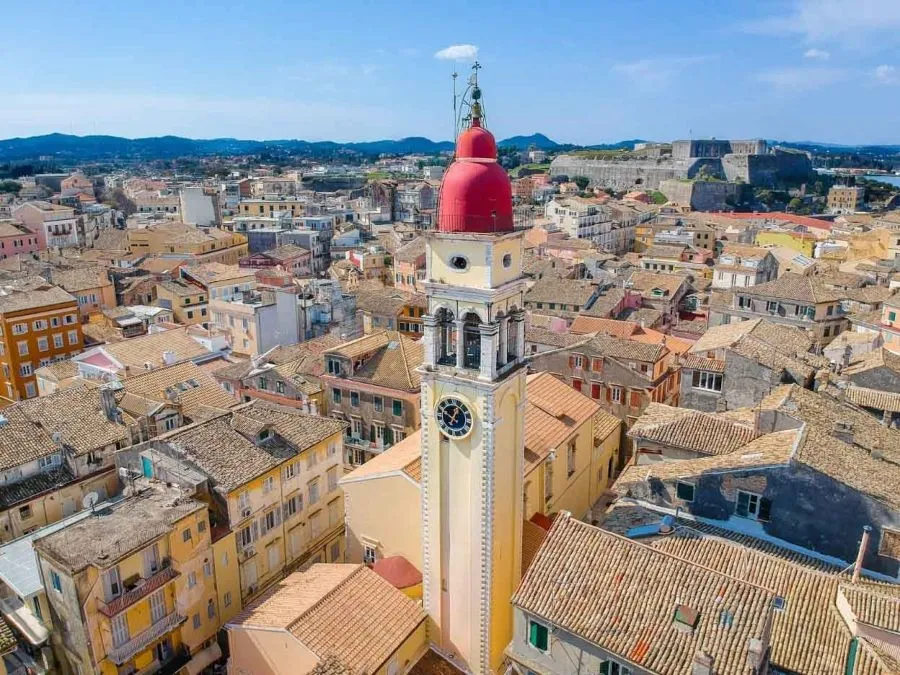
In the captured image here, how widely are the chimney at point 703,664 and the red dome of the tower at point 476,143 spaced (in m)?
17.0

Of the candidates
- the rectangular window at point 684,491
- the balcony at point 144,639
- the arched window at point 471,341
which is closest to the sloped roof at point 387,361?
the rectangular window at point 684,491

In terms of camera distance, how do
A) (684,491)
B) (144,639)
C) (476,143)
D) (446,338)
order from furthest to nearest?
(684,491), (144,639), (446,338), (476,143)

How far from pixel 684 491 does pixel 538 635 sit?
10.3 m

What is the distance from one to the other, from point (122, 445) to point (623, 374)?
33020mm

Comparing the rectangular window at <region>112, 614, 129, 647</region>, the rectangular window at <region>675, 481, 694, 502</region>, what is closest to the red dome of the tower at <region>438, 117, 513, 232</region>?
the rectangular window at <region>675, 481, 694, 502</region>

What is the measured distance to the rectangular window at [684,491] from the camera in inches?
1179

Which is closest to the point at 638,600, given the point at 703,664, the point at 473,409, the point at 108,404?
the point at 703,664

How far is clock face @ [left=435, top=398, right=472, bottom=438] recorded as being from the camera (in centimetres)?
2489

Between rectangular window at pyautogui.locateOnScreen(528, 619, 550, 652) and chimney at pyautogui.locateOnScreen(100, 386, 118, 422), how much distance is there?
1007 inches

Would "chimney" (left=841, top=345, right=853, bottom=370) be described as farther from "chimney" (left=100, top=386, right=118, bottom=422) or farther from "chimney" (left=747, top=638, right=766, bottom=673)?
"chimney" (left=100, top=386, right=118, bottom=422)

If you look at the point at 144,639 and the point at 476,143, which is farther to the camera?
the point at 144,639

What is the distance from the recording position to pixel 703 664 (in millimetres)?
19609

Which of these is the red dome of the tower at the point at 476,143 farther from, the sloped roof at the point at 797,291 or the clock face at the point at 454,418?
the sloped roof at the point at 797,291

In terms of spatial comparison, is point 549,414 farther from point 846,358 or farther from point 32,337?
point 32,337
